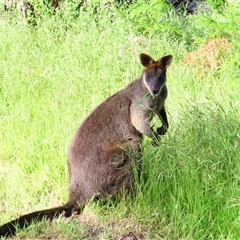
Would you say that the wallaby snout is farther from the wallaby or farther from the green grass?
the green grass

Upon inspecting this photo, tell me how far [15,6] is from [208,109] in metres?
5.30

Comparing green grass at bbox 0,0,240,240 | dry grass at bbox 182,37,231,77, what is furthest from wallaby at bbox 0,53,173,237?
dry grass at bbox 182,37,231,77

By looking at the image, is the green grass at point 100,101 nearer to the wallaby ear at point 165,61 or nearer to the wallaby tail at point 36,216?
the wallaby tail at point 36,216

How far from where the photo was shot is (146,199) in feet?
16.4

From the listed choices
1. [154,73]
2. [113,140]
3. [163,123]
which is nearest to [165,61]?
[154,73]

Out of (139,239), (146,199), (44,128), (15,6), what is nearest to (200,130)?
(146,199)

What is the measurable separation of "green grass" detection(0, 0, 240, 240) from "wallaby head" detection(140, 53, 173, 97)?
378 millimetres

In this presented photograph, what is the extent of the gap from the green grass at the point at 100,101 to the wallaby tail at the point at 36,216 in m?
0.06

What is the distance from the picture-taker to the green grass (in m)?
4.76

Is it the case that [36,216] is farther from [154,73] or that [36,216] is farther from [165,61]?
[165,61]

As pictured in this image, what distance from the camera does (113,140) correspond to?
5246 millimetres

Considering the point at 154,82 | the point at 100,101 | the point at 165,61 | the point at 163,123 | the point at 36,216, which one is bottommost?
the point at 36,216

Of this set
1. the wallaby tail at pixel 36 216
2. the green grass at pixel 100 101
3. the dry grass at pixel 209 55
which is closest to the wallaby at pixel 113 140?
the wallaby tail at pixel 36 216

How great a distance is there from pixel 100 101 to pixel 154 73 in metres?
1.54
